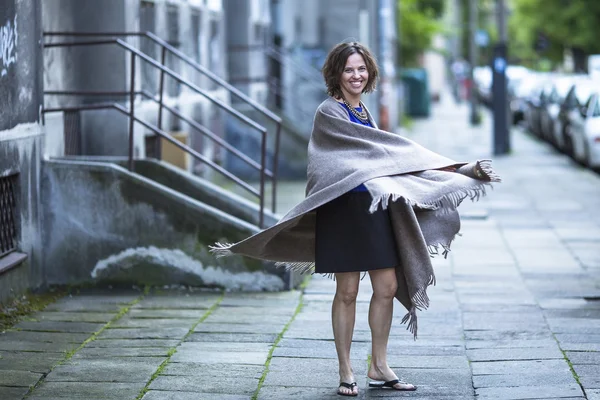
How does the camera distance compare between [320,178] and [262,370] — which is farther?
[262,370]

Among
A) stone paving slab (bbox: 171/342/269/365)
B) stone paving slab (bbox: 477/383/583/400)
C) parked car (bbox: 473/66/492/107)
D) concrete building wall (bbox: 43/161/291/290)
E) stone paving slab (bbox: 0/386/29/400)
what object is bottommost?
parked car (bbox: 473/66/492/107)

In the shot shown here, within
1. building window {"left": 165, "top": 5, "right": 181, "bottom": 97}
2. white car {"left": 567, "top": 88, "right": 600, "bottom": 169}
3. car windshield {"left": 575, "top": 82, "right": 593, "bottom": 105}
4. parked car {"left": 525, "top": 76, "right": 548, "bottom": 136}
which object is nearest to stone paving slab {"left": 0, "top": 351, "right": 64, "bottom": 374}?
building window {"left": 165, "top": 5, "right": 181, "bottom": 97}

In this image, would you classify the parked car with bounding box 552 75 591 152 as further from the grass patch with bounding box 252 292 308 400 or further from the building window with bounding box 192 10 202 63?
the grass patch with bounding box 252 292 308 400

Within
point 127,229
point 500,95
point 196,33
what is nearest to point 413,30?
point 500,95

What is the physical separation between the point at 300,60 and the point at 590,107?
19.5 feet

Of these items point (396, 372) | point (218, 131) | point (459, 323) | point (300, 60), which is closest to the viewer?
point (396, 372)

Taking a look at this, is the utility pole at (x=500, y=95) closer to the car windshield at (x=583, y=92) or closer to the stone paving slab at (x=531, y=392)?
the car windshield at (x=583, y=92)

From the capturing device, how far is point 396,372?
6.62 m

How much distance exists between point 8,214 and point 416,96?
1431 inches

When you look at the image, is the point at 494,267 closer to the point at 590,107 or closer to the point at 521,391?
the point at 521,391

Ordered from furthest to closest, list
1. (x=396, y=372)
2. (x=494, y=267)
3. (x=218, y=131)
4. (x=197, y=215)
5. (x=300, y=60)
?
(x=300, y=60) < (x=218, y=131) < (x=494, y=267) < (x=197, y=215) < (x=396, y=372)

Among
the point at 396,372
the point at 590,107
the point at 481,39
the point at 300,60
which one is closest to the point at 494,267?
the point at 396,372

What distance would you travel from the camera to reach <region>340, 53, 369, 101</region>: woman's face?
19.8 feet

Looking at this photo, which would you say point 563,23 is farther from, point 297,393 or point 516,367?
point 297,393
